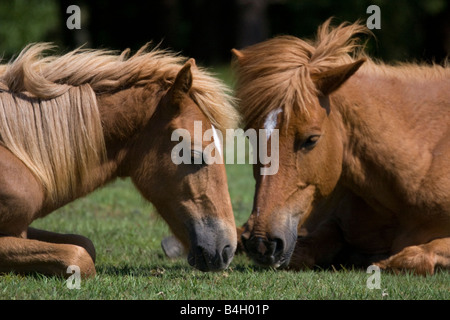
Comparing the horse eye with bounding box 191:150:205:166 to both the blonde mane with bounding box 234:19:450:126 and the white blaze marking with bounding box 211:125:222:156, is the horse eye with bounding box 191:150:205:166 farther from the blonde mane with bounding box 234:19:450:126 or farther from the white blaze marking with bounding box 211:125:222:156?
the blonde mane with bounding box 234:19:450:126

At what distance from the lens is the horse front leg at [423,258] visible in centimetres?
597

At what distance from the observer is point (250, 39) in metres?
21.8

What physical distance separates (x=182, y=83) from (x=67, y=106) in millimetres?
906

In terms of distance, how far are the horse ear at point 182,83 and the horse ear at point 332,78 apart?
3.51 feet

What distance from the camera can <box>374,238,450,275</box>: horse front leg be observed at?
597 centimetres

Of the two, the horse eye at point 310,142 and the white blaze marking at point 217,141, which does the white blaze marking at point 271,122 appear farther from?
the white blaze marking at point 217,141

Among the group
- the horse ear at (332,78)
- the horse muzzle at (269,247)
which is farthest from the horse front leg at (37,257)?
the horse ear at (332,78)

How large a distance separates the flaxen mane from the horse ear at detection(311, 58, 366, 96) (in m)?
0.74

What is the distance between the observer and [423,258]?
236 inches

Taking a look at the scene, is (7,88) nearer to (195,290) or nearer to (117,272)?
(117,272)

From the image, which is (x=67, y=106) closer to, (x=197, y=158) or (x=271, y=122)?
(x=197, y=158)

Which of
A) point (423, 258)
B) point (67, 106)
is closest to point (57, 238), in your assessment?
point (67, 106)
